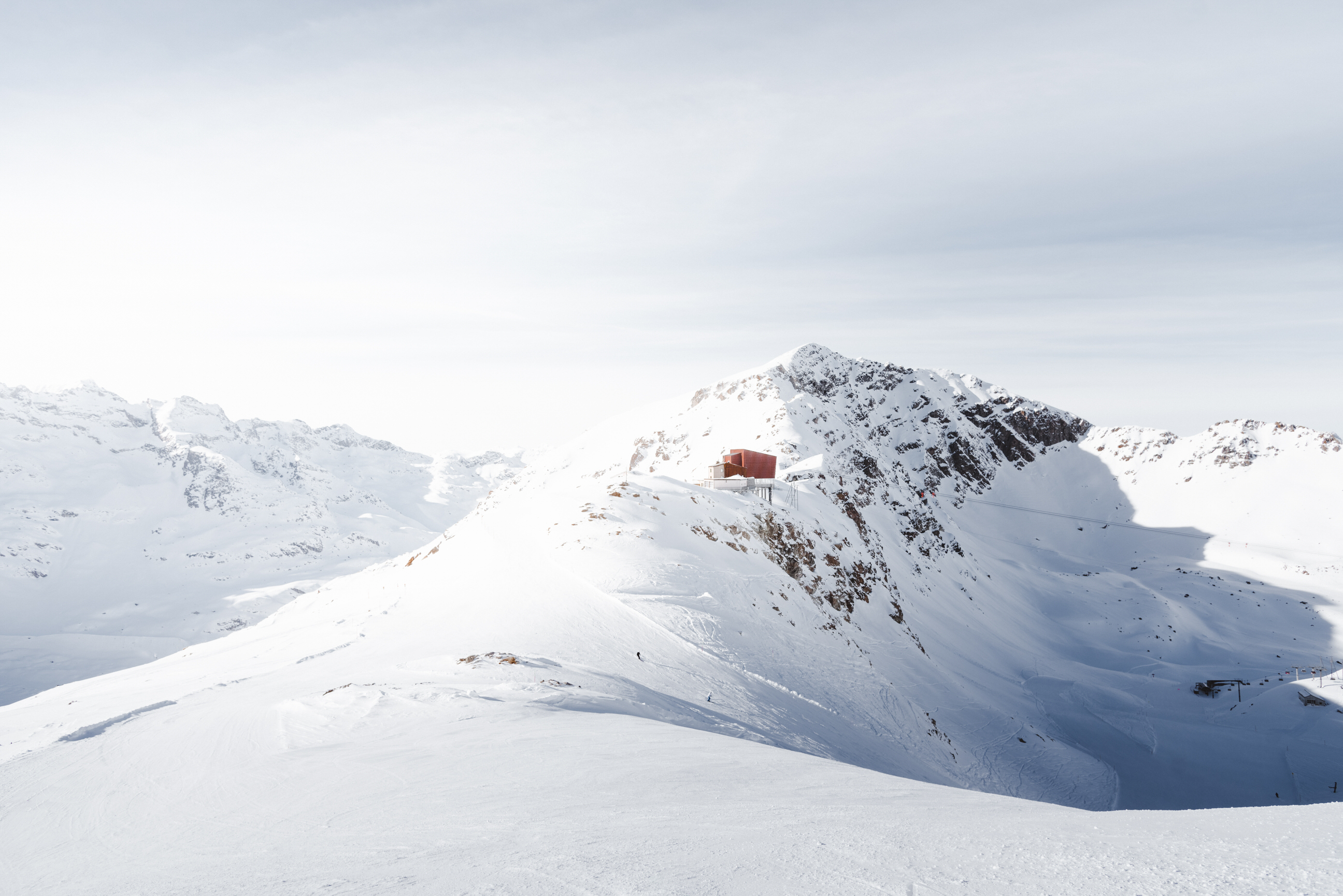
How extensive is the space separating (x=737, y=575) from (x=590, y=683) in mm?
14898

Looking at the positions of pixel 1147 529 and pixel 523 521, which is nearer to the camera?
pixel 523 521

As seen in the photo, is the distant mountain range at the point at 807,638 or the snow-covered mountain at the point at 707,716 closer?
the snow-covered mountain at the point at 707,716

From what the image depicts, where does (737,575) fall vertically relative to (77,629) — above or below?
above

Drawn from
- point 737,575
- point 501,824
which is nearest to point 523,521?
point 737,575

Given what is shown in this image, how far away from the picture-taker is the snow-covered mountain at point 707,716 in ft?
19.3

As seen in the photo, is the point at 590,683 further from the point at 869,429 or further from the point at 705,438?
the point at 869,429

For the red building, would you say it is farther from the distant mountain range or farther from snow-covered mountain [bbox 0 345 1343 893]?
snow-covered mountain [bbox 0 345 1343 893]

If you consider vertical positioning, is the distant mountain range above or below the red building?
below

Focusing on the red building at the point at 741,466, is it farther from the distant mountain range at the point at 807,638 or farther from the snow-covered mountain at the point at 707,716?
the snow-covered mountain at the point at 707,716

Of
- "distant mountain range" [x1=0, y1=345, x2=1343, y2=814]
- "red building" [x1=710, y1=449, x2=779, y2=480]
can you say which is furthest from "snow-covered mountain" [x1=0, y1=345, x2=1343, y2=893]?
"red building" [x1=710, y1=449, x2=779, y2=480]

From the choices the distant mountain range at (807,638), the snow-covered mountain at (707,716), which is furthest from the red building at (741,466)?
the snow-covered mountain at (707,716)

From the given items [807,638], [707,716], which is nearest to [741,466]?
[807,638]

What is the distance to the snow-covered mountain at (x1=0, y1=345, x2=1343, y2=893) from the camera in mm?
5895

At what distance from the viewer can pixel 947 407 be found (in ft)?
447
